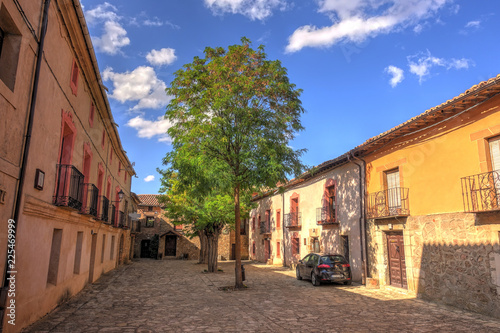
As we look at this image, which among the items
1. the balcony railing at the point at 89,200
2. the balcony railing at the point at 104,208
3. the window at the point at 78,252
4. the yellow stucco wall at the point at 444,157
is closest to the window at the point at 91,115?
the balcony railing at the point at 89,200

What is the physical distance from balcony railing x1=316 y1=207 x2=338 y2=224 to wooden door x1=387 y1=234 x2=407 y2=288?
421 cm

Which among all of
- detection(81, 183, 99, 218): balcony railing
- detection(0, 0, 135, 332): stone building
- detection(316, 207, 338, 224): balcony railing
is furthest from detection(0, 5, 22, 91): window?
detection(316, 207, 338, 224): balcony railing

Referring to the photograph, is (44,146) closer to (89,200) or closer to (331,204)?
(89,200)

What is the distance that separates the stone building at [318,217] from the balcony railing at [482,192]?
5809 millimetres

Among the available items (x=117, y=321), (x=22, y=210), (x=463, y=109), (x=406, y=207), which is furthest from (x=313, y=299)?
(x=22, y=210)

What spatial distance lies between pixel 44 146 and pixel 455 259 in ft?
36.1

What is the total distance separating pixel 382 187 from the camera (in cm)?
1350

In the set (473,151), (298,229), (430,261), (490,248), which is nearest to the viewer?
(490,248)

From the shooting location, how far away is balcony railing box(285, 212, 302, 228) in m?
21.8

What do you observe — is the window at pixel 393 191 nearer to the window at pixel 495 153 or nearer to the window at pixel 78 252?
the window at pixel 495 153

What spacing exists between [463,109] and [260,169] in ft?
22.2

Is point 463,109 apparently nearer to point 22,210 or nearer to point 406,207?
point 406,207

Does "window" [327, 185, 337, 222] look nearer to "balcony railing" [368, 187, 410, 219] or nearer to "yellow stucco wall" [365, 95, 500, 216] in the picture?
"balcony railing" [368, 187, 410, 219]

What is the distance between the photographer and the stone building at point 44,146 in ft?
18.5
